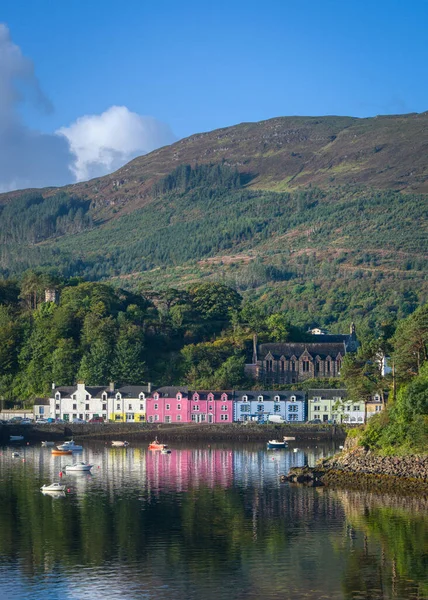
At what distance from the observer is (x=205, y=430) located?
118 meters

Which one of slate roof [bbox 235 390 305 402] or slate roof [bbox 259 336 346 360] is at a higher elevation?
slate roof [bbox 259 336 346 360]

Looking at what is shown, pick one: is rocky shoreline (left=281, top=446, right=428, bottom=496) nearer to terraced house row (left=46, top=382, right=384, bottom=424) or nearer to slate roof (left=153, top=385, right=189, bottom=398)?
terraced house row (left=46, top=382, right=384, bottom=424)

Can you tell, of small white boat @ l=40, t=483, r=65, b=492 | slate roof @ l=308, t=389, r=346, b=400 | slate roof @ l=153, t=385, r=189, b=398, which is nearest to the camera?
small white boat @ l=40, t=483, r=65, b=492

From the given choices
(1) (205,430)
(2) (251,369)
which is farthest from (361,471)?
(2) (251,369)

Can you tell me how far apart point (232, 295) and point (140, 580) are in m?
118

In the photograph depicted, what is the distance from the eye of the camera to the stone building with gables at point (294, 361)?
141375mm

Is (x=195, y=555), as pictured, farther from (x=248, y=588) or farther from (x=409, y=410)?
(x=409, y=410)

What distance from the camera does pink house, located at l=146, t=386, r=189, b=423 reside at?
125375mm

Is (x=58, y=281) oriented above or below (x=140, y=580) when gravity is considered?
above

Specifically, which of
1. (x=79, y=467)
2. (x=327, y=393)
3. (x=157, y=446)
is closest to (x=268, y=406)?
(x=327, y=393)

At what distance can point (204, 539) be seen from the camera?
186ft

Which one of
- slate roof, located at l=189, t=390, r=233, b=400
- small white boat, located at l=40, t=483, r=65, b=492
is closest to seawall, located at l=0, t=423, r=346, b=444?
slate roof, located at l=189, t=390, r=233, b=400

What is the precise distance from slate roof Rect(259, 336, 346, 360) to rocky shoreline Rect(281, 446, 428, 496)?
64439 millimetres

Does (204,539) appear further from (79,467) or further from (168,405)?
(168,405)
